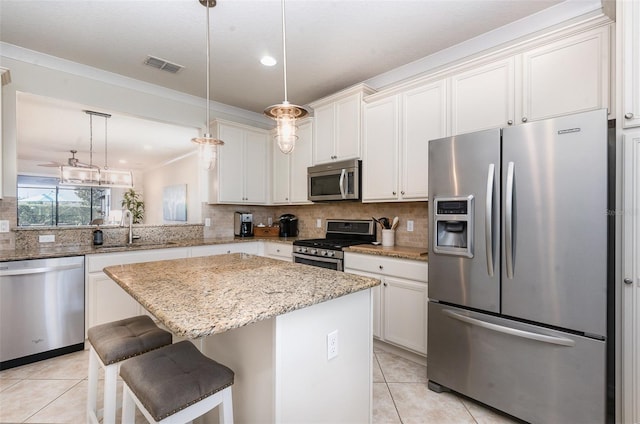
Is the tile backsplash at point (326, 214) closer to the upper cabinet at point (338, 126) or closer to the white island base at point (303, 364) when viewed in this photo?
the upper cabinet at point (338, 126)

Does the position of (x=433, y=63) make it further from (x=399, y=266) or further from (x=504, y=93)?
(x=399, y=266)

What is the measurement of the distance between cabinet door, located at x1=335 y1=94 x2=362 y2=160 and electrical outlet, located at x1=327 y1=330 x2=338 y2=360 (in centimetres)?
219

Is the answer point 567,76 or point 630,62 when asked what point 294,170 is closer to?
point 567,76

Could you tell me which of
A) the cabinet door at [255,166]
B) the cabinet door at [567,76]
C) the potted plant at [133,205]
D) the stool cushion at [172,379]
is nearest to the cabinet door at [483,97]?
the cabinet door at [567,76]

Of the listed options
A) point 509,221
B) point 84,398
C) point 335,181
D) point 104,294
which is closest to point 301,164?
point 335,181

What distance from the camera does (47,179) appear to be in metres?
7.58

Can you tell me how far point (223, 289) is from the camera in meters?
1.34

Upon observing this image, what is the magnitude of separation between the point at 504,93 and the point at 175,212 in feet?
21.8

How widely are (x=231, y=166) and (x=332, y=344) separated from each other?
315 cm

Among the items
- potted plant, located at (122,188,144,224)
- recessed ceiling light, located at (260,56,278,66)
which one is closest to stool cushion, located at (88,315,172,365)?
recessed ceiling light, located at (260,56,278,66)

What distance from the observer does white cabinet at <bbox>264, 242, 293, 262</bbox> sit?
359 centimetres

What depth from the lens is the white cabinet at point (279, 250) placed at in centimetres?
359

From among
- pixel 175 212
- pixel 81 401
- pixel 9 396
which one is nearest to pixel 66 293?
pixel 9 396

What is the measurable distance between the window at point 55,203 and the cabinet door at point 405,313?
7774 millimetres
